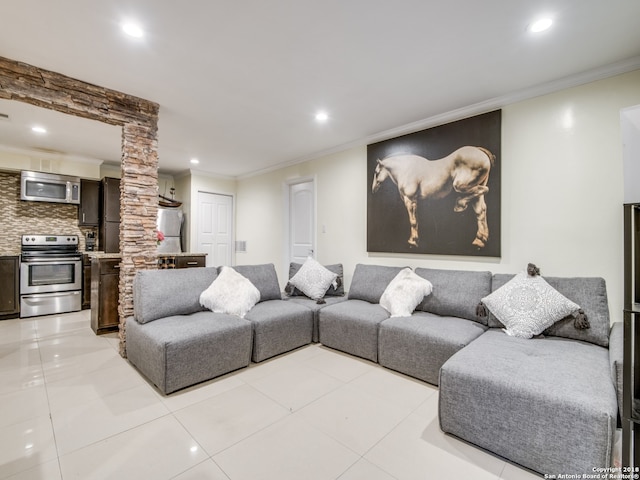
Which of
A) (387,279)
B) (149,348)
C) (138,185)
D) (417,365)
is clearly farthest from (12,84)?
(417,365)

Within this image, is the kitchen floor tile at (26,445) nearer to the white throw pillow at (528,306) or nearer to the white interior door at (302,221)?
the white throw pillow at (528,306)

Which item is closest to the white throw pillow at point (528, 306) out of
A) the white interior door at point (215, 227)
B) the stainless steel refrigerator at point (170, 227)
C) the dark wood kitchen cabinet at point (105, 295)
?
the dark wood kitchen cabinet at point (105, 295)

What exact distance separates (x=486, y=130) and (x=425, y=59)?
1.13 metres

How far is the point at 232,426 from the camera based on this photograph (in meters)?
1.81

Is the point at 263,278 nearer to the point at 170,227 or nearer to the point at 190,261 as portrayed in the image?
the point at 190,261

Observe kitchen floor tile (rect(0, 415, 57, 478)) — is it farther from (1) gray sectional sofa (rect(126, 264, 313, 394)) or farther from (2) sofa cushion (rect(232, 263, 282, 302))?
(2) sofa cushion (rect(232, 263, 282, 302))

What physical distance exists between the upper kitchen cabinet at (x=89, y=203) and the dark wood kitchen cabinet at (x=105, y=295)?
1.92 m

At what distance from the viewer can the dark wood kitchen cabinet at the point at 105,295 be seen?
349 cm

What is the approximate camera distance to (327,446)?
64.8 inches

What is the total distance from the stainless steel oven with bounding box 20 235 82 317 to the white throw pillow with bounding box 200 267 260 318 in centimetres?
326

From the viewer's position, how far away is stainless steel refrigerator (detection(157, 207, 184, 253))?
5.51m

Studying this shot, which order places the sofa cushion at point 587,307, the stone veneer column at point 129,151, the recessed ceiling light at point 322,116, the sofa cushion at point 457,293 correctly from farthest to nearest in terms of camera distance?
1. the recessed ceiling light at point 322,116
2. the sofa cushion at point 457,293
3. the stone veneer column at point 129,151
4. the sofa cushion at point 587,307

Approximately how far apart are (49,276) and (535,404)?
19.8ft

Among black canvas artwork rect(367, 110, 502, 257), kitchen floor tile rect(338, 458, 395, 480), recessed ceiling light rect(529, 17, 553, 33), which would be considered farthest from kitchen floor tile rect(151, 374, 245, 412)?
recessed ceiling light rect(529, 17, 553, 33)
